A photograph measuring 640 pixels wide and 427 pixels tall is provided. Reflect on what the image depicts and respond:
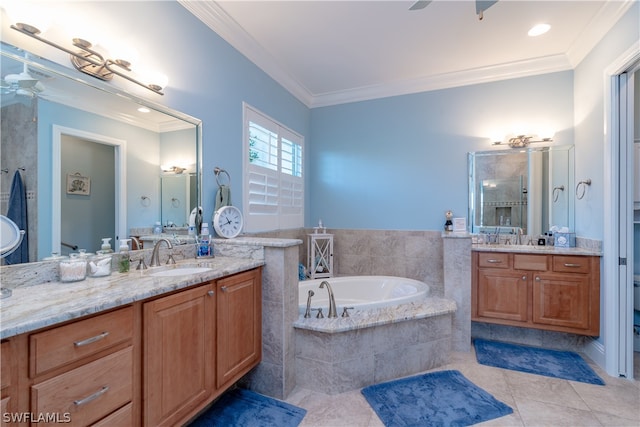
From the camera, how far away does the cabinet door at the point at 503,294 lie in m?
2.70

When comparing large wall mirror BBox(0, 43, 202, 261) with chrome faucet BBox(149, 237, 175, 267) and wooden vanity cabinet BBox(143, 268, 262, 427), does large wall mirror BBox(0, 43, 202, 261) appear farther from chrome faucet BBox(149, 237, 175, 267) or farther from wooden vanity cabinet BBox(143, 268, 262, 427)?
wooden vanity cabinet BBox(143, 268, 262, 427)

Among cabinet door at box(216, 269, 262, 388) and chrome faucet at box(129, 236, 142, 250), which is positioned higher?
chrome faucet at box(129, 236, 142, 250)

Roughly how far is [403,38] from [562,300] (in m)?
2.82

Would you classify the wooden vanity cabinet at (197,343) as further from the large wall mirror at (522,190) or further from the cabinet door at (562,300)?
the large wall mirror at (522,190)

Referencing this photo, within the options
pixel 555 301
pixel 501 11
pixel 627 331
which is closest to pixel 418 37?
pixel 501 11

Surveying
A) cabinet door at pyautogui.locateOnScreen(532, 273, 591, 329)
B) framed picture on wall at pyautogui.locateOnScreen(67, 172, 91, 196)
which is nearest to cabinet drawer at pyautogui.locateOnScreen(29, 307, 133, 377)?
framed picture on wall at pyautogui.locateOnScreen(67, 172, 91, 196)

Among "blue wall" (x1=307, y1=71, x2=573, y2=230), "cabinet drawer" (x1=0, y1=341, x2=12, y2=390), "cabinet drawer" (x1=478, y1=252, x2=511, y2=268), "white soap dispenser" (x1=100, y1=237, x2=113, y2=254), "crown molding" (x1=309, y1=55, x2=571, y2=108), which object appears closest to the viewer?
"cabinet drawer" (x1=0, y1=341, x2=12, y2=390)

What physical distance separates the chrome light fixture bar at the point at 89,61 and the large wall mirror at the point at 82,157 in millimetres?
72

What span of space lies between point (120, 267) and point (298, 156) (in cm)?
255

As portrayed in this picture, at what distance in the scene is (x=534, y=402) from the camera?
1943 mm

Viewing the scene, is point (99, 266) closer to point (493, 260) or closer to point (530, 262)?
point (493, 260)

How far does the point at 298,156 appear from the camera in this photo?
3.76 meters

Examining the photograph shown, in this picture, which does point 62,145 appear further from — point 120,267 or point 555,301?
point 555,301

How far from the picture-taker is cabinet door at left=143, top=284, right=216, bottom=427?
1.25 m
